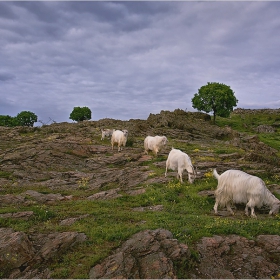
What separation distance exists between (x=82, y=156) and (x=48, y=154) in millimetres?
3594

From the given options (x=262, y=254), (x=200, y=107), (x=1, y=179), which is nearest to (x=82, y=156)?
(x=1, y=179)

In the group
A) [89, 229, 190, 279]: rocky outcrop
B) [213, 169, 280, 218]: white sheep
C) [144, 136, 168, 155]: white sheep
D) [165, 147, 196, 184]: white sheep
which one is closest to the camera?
[89, 229, 190, 279]: rocky outcrop

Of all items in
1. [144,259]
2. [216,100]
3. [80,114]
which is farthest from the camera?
[80,114]

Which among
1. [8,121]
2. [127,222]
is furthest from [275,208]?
[8,121]

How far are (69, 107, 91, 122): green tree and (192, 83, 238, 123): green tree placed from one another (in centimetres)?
3871

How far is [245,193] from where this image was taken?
14.3 meters

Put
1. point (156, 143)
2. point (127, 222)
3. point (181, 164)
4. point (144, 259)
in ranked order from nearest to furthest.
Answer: point (144, 259), point (127, 222), point (181, 164), point (156, 143)

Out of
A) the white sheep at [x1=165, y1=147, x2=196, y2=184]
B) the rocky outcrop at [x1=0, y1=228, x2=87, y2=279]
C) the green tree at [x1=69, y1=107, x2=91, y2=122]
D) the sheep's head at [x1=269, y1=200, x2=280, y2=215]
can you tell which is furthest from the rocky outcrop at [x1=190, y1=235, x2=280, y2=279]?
the green tree at [x1=69, y1=107, x2=91, y2=122]

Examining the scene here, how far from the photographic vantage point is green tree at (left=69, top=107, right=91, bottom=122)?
92625 millimetres

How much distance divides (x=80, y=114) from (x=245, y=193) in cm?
8293

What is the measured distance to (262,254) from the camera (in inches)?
388

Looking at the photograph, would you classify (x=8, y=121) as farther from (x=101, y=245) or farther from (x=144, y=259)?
(x=144, y=259)

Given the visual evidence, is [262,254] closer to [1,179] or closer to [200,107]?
[1,179]

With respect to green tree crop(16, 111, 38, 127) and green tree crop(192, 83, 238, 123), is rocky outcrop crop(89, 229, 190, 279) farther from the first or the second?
green tree crop(16, 111, 38, 127)
